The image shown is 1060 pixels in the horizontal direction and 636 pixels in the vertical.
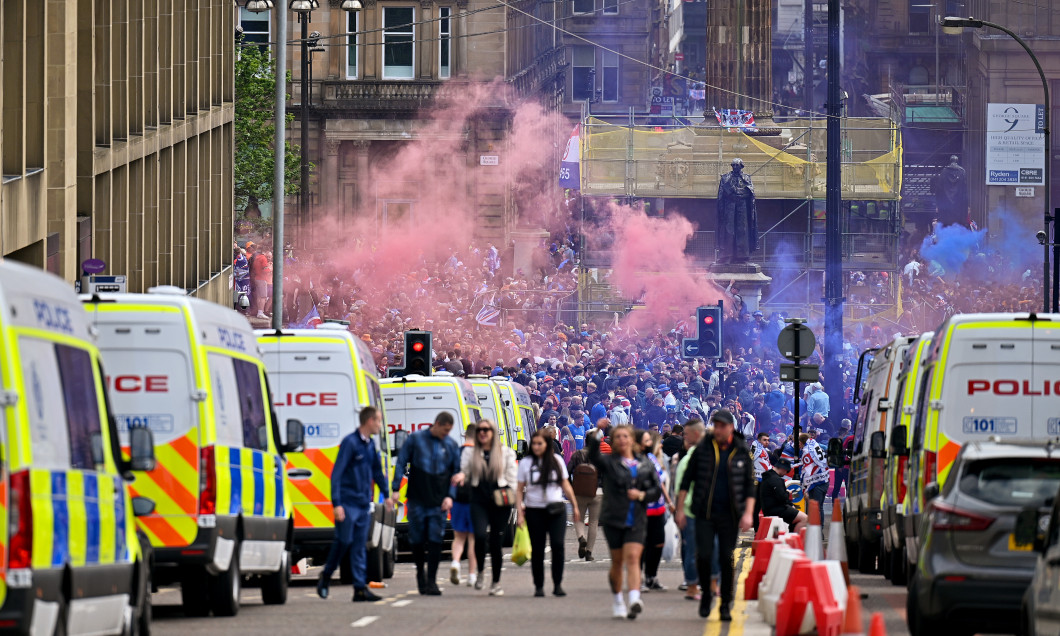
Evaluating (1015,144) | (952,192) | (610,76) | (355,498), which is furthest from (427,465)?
(610,76)

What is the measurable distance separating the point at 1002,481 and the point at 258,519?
5814mm

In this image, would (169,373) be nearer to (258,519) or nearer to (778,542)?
(258,519)

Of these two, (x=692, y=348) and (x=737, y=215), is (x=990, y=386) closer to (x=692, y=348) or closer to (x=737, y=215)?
(x=692, y=348)

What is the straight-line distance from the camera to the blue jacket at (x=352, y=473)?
1725 centimetres

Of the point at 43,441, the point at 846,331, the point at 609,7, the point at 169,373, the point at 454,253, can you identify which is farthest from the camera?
the point at 609,7

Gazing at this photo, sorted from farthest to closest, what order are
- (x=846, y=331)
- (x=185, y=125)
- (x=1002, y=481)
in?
1. (x=846, y=331)
2. (x=185, y=125)
3. (x=1002, y=481)

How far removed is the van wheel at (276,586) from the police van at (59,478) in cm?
519

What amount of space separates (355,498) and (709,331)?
1939 cm

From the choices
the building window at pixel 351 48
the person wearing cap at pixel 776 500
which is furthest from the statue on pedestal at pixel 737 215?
the person wearing cap at pixel 776 500

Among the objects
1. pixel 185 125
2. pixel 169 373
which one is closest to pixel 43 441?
pixel 169 373

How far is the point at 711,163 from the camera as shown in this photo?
68.7 meters

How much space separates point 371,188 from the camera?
233 ft

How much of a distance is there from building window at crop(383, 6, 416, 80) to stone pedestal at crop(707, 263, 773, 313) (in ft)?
42.7

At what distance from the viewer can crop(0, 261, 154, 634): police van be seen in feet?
29.2
